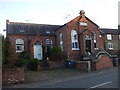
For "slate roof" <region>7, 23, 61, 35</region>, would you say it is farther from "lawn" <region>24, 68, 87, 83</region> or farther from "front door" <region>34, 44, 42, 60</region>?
"lawn" <region>24, 68, 87, 83</region>

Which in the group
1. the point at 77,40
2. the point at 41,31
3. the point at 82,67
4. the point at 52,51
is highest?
the point at 41,31

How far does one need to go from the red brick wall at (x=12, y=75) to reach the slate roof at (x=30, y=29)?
16739 millimetres

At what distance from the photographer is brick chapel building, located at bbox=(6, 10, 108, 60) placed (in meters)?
28.9

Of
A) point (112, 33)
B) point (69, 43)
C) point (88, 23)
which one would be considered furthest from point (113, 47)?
point (69, 43)

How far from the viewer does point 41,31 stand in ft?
111

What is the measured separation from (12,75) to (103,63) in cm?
1476

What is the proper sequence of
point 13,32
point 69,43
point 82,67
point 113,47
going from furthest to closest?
1. point 113,47
2. point 13,32
3. point 69,43
4. point 82,67

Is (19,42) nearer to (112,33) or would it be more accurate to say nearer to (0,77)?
(0,77)

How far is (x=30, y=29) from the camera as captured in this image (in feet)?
110

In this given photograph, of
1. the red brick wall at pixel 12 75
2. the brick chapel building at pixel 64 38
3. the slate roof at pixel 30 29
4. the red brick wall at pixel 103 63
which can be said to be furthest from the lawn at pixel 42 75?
the slate roof at pixel 30 29

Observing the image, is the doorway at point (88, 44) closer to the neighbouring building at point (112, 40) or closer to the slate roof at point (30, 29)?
the slate roof at point (30, 29)

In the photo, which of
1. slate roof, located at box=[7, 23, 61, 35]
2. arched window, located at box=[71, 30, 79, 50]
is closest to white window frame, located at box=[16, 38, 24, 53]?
slate roof, located at box=[7, 23, 61, 35]

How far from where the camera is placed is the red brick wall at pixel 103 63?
77.8ft

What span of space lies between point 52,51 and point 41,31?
28.0 feet
